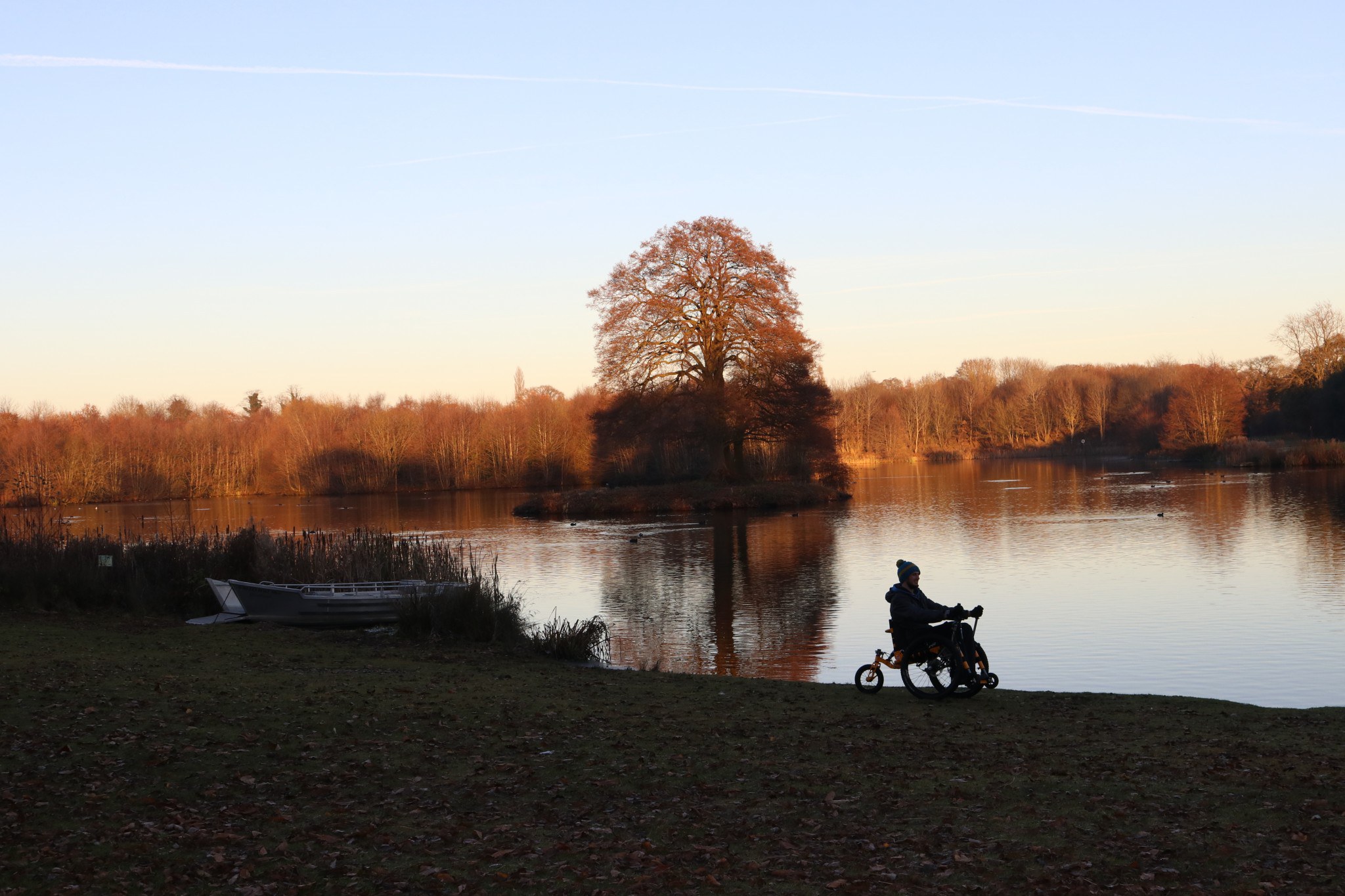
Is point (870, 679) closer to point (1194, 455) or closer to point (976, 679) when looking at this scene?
point (976, 679)

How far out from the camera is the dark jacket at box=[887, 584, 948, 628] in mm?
11711

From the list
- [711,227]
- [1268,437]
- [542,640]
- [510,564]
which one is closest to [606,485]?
[711,227]

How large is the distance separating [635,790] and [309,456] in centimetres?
8575

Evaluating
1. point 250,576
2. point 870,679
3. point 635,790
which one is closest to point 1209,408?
point 250,576

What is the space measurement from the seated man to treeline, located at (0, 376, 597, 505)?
227ft

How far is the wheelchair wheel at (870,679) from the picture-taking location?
41.3ft

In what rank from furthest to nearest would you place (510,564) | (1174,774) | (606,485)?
(606,485) → (510,564) → (1174,774)

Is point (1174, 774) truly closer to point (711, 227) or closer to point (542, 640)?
point (542, 640)

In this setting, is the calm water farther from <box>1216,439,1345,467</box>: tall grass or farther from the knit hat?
<box>1216,439,1345,467</box>: tall grass

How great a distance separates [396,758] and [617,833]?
2420 mm

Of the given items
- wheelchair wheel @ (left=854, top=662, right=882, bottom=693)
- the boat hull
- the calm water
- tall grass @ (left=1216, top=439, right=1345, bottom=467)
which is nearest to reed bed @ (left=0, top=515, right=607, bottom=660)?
the boat hull

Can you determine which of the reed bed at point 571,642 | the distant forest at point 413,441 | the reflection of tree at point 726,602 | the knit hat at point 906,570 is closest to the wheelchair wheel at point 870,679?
the knit hat at point 906,570

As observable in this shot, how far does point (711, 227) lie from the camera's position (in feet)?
175

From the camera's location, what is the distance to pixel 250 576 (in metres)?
21.7
